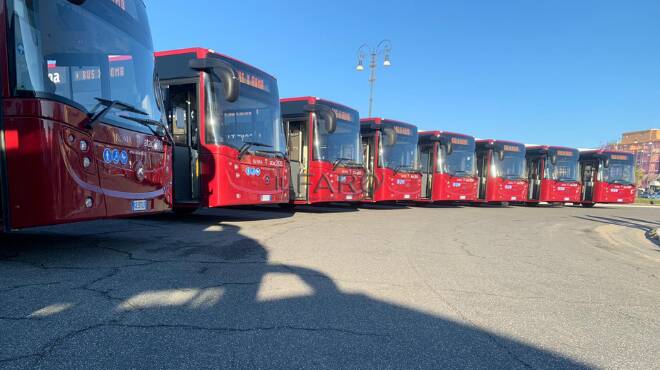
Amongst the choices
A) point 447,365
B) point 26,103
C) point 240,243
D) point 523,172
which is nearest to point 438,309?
point 447,365

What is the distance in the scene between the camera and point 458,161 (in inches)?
588

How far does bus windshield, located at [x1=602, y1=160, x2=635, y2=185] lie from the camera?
18.8 m

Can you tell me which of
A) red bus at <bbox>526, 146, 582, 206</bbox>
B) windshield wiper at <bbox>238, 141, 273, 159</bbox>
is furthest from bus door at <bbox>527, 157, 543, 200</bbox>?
windshield wiper at <bbox>238, 141, 273, 159</bbox>

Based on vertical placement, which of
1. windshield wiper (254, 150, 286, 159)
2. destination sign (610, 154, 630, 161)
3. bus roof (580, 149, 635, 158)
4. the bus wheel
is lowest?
the bus wheel

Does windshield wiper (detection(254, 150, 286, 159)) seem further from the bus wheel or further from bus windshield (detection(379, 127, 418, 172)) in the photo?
bus windshield (detection(379, 127, 418, 172))

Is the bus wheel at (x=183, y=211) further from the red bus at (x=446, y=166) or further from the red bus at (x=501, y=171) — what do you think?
the red bus at (x=501, y=171)

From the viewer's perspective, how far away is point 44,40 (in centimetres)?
365

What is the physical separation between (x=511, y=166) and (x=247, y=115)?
13899mm

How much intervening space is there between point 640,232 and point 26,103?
40.8ft

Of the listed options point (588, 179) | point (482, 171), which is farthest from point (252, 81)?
point (588, 179)

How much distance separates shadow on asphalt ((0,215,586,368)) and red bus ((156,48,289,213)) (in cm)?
281

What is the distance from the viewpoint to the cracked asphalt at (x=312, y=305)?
7.18 ft

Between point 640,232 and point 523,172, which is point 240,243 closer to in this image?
point 640,232

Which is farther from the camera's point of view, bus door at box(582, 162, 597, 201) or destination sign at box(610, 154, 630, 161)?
bus door at box(582, 162, 597, 201)
